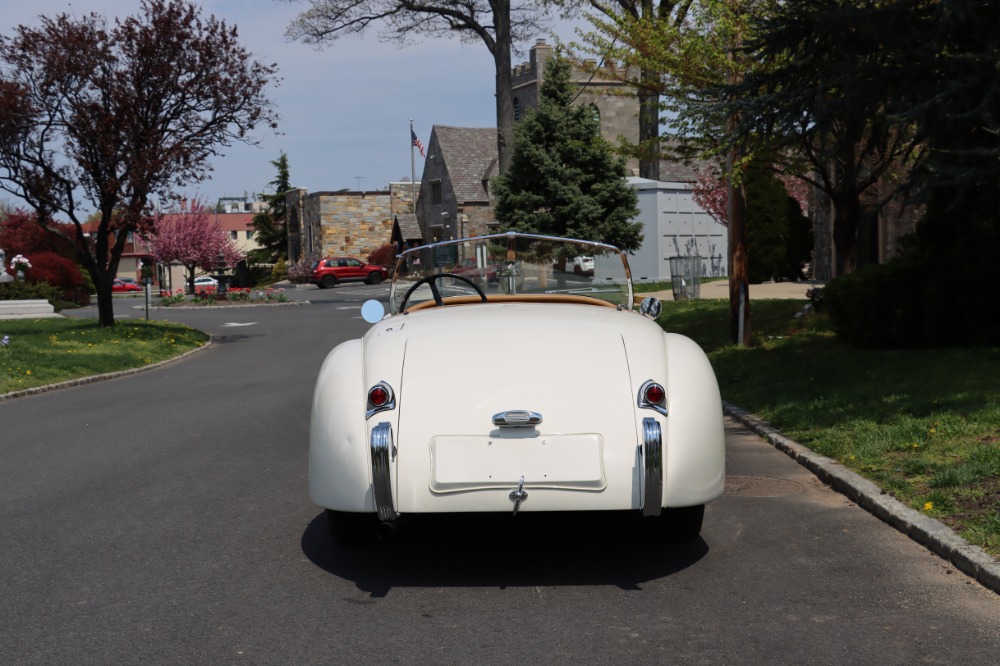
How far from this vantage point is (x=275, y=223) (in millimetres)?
85750

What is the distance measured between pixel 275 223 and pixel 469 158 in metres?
28.4

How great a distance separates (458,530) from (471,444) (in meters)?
1.40

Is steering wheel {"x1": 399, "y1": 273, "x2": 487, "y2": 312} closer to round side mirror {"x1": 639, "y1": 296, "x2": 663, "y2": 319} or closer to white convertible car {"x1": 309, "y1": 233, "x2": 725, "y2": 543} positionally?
white convertible car {"x1": 309, "y1": 233, "x2": 725, "y2": 543}

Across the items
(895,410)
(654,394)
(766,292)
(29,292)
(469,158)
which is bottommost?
(895,410)

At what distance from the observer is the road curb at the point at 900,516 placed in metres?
5.02

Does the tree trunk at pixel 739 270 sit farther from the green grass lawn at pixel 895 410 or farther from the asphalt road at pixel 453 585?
the asphalt road at pixel 453 585

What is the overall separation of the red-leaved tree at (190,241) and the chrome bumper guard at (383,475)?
58811mm

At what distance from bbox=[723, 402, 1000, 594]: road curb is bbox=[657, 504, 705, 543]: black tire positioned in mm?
1160

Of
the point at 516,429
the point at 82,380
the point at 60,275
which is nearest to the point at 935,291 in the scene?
the point at 516,429

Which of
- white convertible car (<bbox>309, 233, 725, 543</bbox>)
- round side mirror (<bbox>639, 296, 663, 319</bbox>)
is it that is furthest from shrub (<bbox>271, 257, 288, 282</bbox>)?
white convertible car (<bbox>309, 233, 725, 543</bbox>)

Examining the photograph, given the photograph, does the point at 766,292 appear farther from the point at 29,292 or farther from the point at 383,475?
the point at 29,292

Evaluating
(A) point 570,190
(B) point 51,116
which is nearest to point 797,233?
(A) point 570,190

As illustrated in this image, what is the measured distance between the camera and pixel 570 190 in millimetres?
38469

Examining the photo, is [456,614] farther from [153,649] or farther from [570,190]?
[570,190]
